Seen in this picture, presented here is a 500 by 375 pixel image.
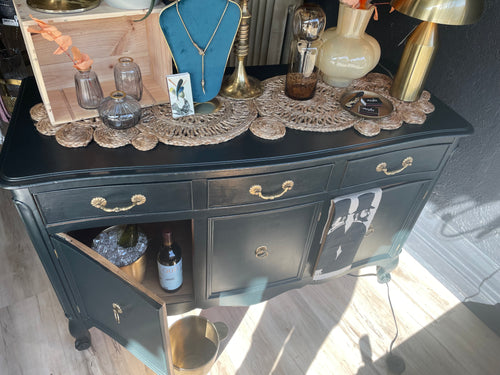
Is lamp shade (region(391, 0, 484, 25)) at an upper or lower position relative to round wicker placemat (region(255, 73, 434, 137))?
upper

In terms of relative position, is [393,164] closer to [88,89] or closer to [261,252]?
[261,252]

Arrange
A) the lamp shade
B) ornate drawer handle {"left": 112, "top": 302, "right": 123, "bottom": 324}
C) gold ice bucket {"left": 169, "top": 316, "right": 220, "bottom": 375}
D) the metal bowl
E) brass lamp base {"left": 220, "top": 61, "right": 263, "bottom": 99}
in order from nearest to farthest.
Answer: the metal bowl
the lamp shade
ornate drawer handle {"left": 112, "top": 302, "right": 123, "bottom": 324}
brass lamp base {"left": 220, "top": 61, "right": 263, "bottom": 99}
gold ice bucket {"left": 169, "top": 316, "right": 220, "bottom": 375}

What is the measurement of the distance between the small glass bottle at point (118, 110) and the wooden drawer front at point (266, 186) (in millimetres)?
272

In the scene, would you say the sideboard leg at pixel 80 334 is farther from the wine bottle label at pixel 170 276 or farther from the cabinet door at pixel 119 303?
the wine bottle label at pixel 170 276

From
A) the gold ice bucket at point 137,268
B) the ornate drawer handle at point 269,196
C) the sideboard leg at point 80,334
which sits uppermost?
the ornate drawer handle at point 269,196

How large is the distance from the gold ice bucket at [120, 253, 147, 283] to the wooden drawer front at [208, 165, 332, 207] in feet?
1.35

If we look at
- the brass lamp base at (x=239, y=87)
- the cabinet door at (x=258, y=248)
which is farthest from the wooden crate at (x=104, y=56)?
the cabinet door at (x=258, y=248)

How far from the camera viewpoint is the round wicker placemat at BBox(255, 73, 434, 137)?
115 cm

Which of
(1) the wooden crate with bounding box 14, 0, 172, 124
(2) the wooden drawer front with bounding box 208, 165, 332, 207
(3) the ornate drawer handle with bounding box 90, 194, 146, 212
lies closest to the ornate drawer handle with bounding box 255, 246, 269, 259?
(2) the wooden drawer front with bounding box 208, 165, 332, 207

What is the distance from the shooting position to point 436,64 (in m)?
1.52

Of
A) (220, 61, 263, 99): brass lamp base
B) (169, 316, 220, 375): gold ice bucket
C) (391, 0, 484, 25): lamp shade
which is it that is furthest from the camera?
(169, 316, 220, 375): gold ice bucket

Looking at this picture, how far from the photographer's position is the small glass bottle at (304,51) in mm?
1139

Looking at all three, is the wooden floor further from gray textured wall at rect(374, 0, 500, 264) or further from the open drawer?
gray textured wall at rect(374, 0, 500, 264)

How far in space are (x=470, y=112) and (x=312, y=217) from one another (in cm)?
75
